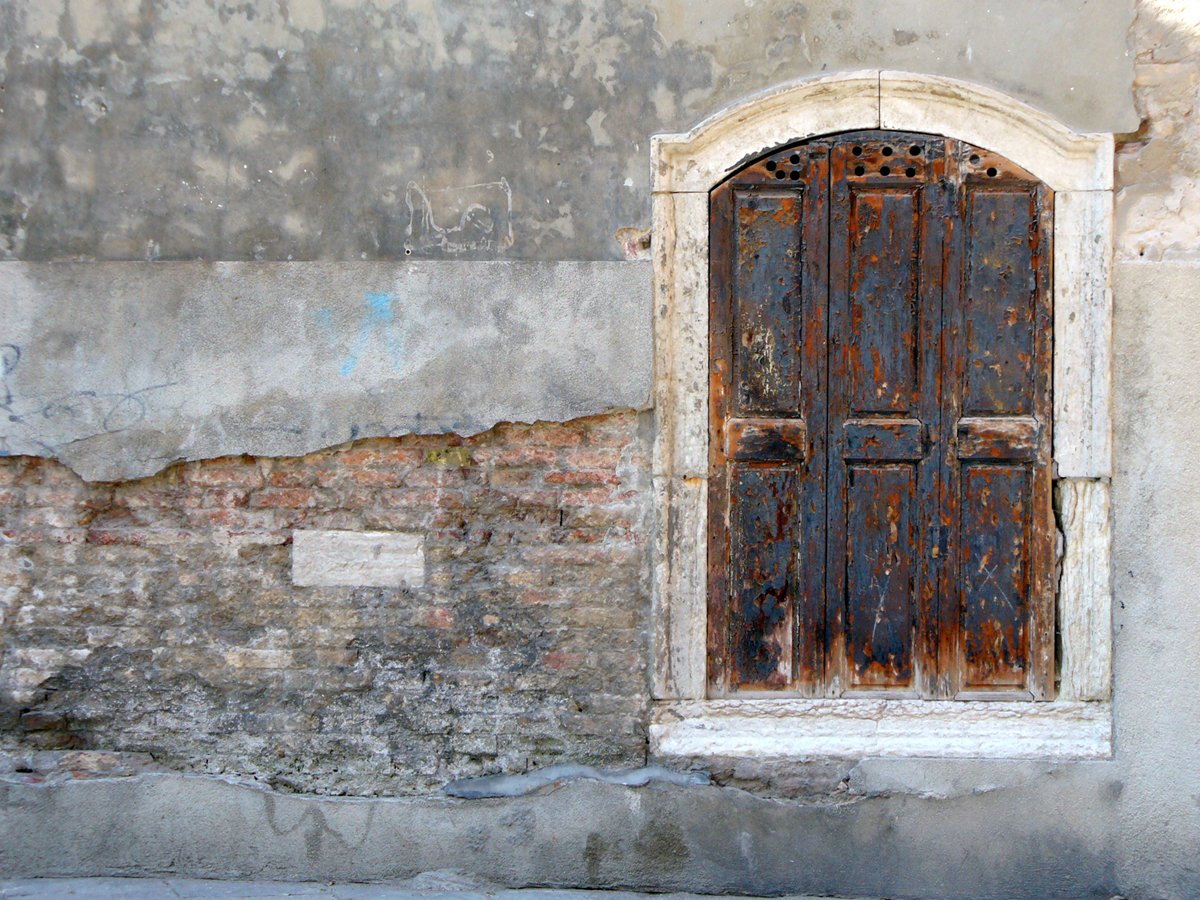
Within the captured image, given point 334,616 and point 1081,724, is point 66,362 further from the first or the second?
point 1081,724

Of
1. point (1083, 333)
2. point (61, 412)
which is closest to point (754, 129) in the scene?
point (1083, 333)

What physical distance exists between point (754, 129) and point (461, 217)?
1.01 meters

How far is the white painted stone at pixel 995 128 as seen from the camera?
3396mm

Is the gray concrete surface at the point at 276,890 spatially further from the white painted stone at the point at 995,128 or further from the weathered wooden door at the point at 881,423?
the white painted stone at the point at 995,128

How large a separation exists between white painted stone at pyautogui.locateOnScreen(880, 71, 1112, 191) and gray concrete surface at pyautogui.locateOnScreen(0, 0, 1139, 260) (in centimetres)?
7

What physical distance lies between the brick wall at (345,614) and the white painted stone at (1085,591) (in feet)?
4.60

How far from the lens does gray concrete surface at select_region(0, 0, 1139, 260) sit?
11.2 feet

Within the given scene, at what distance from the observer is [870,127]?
136 inches

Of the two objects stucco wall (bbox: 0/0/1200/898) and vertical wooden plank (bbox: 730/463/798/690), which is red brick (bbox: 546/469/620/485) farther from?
vertical wooden plank (bbox: 730/463/798/690)

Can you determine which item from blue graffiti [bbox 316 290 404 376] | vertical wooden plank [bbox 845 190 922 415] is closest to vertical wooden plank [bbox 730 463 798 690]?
vertical wooden plank [bbox 845 190 922 415]

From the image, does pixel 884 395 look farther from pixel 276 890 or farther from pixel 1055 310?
pixel 276 890

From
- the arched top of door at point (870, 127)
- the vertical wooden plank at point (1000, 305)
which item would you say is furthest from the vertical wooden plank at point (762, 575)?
the arched top of door at point (870, 127)

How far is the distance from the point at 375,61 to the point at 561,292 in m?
0.98

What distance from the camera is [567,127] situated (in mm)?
3438
